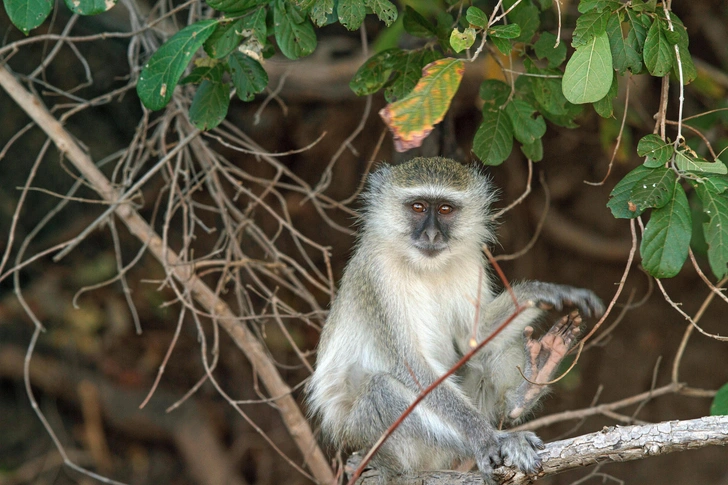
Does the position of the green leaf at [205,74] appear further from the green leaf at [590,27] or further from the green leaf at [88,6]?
the green leaf at [590,27]

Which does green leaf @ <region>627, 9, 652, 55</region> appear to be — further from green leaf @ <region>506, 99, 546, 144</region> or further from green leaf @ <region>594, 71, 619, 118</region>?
green leaf @ <region>506, 99, 546, 144</region>

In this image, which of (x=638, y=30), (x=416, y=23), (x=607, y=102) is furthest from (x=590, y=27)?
(x=416, y=23)

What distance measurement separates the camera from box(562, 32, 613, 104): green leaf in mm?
2742

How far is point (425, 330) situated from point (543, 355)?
583mm

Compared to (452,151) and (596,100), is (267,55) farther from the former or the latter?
(452,151)

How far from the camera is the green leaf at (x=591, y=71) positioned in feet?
9.00

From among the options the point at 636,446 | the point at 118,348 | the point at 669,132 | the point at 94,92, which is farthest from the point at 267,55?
the point at 118,348

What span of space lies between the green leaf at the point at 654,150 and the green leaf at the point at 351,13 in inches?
40.6

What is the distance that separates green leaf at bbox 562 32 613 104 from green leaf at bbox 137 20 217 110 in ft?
4.35

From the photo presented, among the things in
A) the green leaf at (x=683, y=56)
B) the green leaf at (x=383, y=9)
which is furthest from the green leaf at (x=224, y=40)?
the green leaf at (x=683, y=56)

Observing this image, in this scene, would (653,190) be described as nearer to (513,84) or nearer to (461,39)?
(461,39)

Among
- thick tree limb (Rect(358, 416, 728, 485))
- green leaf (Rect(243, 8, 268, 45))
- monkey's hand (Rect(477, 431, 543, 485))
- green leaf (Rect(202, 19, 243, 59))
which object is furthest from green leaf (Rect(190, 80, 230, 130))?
thick tree limb (Rect(358, 416, 728, 485))

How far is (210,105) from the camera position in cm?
339

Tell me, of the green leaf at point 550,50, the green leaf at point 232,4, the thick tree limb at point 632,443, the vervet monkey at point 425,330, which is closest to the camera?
the thick tree limb at point 632,443
